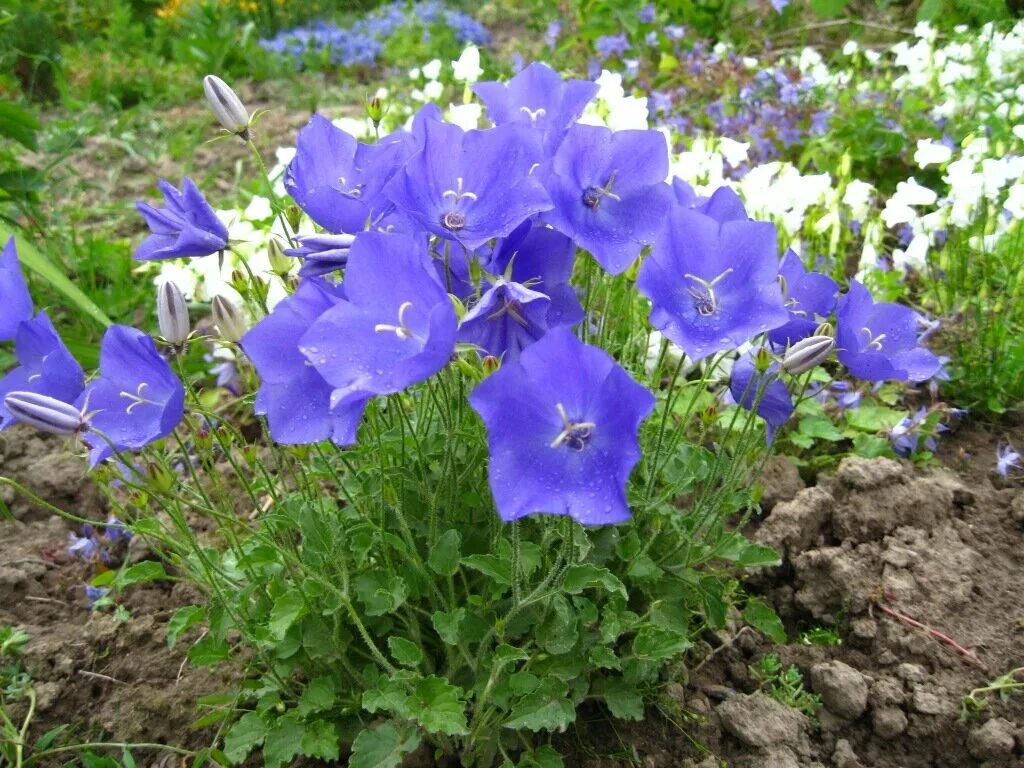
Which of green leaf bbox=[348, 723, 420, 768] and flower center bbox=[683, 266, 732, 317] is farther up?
flower center bbox=[683, 266, 732, 317]

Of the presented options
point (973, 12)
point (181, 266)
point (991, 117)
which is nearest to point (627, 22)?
point (973, 12)

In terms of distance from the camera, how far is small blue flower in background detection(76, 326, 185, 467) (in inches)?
60.2

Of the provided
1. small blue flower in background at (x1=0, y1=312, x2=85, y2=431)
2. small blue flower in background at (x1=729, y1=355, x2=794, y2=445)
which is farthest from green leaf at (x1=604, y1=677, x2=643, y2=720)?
small blue flower in background at (x1=0, y1=312, x2=85, y2=431)

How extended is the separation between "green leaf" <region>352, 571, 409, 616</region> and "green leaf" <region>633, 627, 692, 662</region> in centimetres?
46

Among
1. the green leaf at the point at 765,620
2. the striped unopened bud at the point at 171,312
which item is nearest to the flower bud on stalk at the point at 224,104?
the striped unopened bud at the point at 171,312

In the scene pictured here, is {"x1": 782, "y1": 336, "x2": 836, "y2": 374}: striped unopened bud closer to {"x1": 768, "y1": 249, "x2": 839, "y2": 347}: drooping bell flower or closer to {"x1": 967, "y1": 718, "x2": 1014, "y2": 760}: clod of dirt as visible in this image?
{"x1": 768, "y1": 249, "x2": 839, "y2": 347}: drooping bell flower

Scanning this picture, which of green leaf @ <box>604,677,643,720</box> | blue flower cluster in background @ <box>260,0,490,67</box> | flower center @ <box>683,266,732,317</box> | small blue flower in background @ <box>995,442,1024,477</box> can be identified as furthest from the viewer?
blue flower cluster in background @ <box>260,0,490,67</box>

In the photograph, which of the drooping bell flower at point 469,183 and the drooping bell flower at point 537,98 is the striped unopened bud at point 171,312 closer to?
the drooping bell flower at point 469,183

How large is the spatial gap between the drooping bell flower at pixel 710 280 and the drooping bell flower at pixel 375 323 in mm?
355

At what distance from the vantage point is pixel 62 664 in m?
2.40

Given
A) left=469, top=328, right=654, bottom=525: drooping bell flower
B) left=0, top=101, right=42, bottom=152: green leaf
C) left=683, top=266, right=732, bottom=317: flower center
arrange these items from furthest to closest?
left=0, top=101, right=42, bottom=152: green leaf → left=683, top=266, right=732, bottom=317: flower center → left=469, top=328, right=654, bottom=525: drooping bell flower

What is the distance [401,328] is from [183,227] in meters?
0.50

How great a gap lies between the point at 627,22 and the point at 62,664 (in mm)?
5046

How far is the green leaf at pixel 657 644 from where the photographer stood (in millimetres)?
1803
